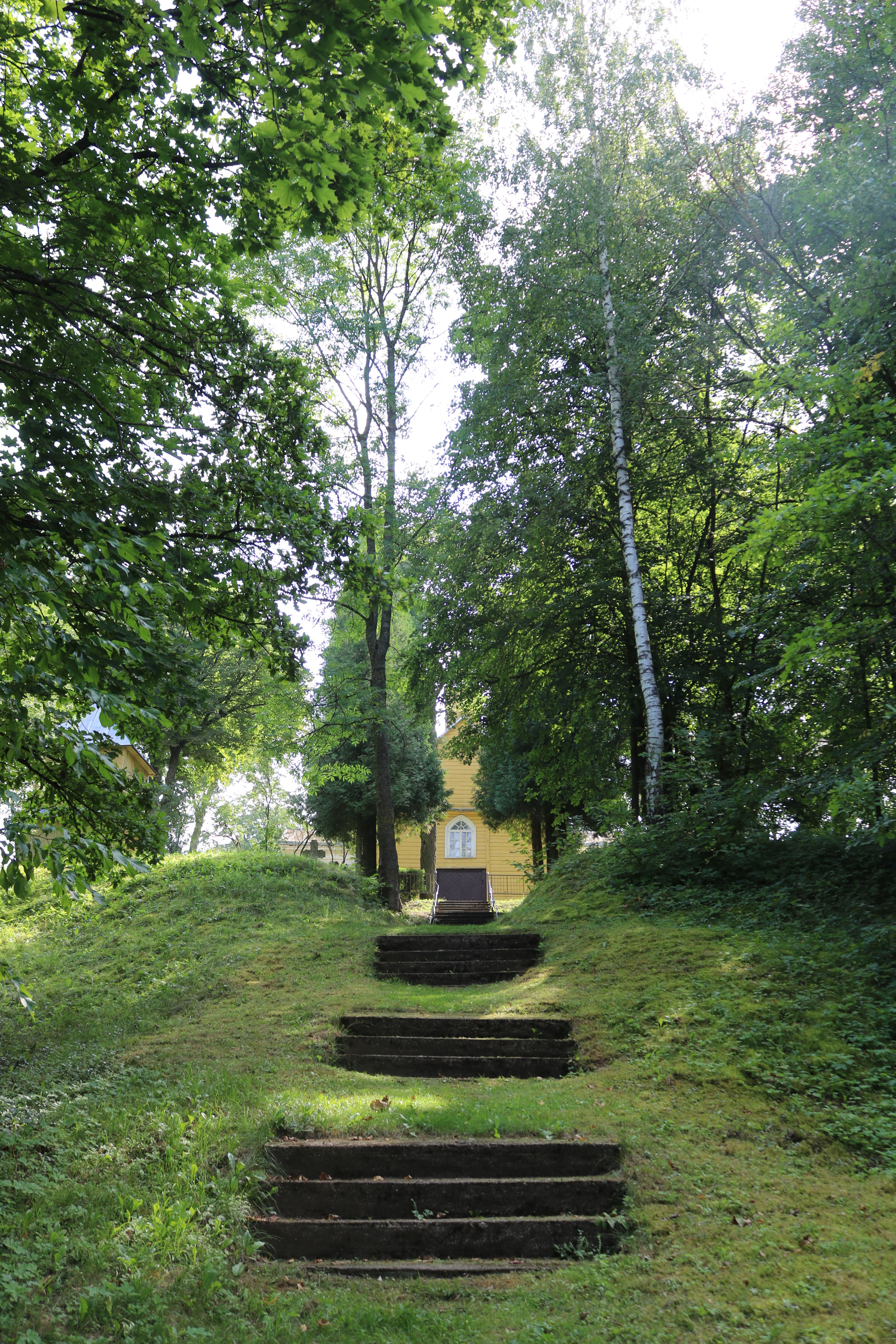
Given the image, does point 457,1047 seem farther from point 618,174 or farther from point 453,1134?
point 618,174

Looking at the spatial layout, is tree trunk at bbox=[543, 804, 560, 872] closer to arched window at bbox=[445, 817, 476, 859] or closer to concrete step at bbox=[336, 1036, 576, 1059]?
arched window at bbox=[445, 817, 476, 859]

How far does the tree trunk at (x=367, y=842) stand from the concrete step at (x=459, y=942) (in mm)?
11194

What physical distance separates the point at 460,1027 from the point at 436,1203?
2963 millimetres

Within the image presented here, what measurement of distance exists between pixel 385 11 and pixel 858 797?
21.7 ft

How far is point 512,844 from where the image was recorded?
2658cm

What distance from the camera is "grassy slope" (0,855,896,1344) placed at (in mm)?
3543

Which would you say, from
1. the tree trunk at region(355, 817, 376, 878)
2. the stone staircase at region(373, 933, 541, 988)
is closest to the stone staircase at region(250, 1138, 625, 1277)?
the stone staircase at region(373, 933, 541, 988)

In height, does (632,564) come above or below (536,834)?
above

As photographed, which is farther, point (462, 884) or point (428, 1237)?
point (462, 884)

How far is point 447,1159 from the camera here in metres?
5.06

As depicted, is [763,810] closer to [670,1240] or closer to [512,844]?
[670,1240]

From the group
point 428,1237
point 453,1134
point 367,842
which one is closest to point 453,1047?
point 453,1134

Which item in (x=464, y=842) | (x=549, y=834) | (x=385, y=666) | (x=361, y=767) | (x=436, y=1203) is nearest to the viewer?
(x=436, y=1203)

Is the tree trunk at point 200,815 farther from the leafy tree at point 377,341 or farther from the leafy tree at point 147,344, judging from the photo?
the leafy tree at point 147,344
